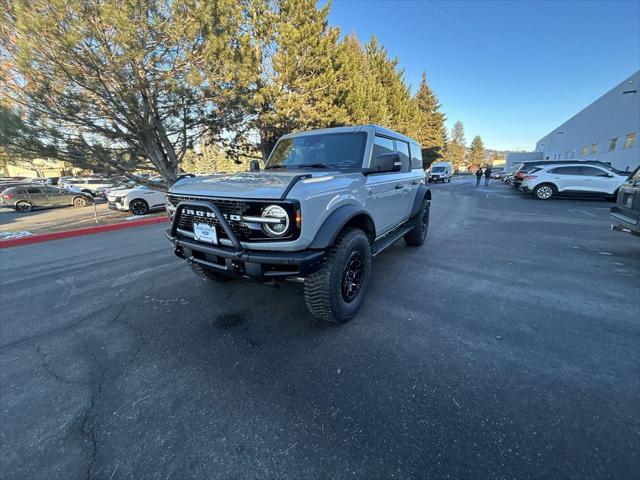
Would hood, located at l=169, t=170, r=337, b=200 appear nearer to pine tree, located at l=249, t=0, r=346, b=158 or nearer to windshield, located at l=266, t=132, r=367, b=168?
windshield, located at l=266, t=132, r=367, b=168

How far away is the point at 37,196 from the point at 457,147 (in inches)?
3668

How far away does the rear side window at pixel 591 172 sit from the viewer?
11.4m

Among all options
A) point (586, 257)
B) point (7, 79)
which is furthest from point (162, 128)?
point (586, 257)

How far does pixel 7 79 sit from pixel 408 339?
10803 mm

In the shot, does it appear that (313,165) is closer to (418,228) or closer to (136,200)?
(418,228)

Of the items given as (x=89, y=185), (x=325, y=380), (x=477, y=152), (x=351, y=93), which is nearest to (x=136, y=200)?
(x=351, y=93)

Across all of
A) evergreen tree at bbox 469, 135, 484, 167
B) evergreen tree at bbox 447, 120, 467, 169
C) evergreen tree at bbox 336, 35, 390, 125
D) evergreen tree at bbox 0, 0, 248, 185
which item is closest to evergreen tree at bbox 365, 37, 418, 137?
evergreen tree at bbox 336, 35, 390, 125

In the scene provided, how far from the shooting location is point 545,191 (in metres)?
12.7

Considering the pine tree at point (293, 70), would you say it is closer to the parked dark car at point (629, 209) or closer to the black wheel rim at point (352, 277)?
the black wheel rim at point (352, 277)

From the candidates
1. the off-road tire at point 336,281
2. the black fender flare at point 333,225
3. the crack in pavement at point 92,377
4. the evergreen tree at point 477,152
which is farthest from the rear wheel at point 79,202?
the evergreen tree at point 477,152

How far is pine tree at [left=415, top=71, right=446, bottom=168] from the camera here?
128ft

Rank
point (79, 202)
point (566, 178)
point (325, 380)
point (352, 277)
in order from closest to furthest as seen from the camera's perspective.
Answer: point (325, 380) → point (352, 277) → point (566, 178) → point (79, 202)

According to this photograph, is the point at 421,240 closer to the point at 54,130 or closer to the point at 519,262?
the point at 519,262

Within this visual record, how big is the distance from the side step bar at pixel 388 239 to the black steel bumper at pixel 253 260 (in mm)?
1191
